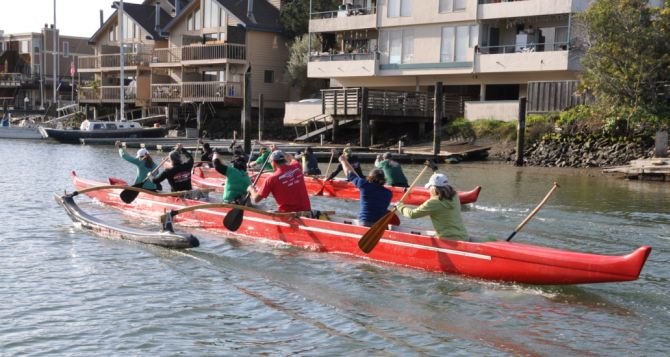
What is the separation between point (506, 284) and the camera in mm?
11922

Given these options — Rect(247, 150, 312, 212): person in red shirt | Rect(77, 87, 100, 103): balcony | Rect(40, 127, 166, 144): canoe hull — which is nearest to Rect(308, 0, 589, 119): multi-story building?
Rect(40, 127, 166, 144): canoe hull

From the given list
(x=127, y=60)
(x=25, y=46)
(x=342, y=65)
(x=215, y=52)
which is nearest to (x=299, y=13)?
(x=215, y=52)

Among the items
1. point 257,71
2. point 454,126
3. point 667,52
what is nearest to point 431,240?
point 667,52

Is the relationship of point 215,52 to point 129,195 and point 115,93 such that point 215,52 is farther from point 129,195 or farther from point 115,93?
point 129,195

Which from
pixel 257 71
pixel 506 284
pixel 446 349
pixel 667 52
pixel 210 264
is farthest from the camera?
pixel 257 71

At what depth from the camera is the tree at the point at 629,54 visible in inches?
1206

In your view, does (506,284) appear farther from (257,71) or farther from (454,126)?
(257,71)

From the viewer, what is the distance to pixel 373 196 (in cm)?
1362

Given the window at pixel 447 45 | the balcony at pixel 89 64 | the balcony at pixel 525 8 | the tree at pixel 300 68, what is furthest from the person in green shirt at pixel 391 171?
the balcony at pixel 89 64

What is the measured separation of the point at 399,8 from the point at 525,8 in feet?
27.3

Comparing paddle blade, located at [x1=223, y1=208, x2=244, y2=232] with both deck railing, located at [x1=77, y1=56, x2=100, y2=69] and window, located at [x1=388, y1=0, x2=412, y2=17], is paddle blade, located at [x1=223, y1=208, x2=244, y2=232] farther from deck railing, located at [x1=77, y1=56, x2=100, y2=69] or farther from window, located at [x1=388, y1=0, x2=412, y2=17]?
deck railing, located at [x1=77, y1=56, x2=100, y2=69]

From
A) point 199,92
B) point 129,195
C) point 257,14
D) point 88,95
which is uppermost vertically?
point 257,14

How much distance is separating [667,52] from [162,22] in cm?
4130

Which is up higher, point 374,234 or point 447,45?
point 447,45
